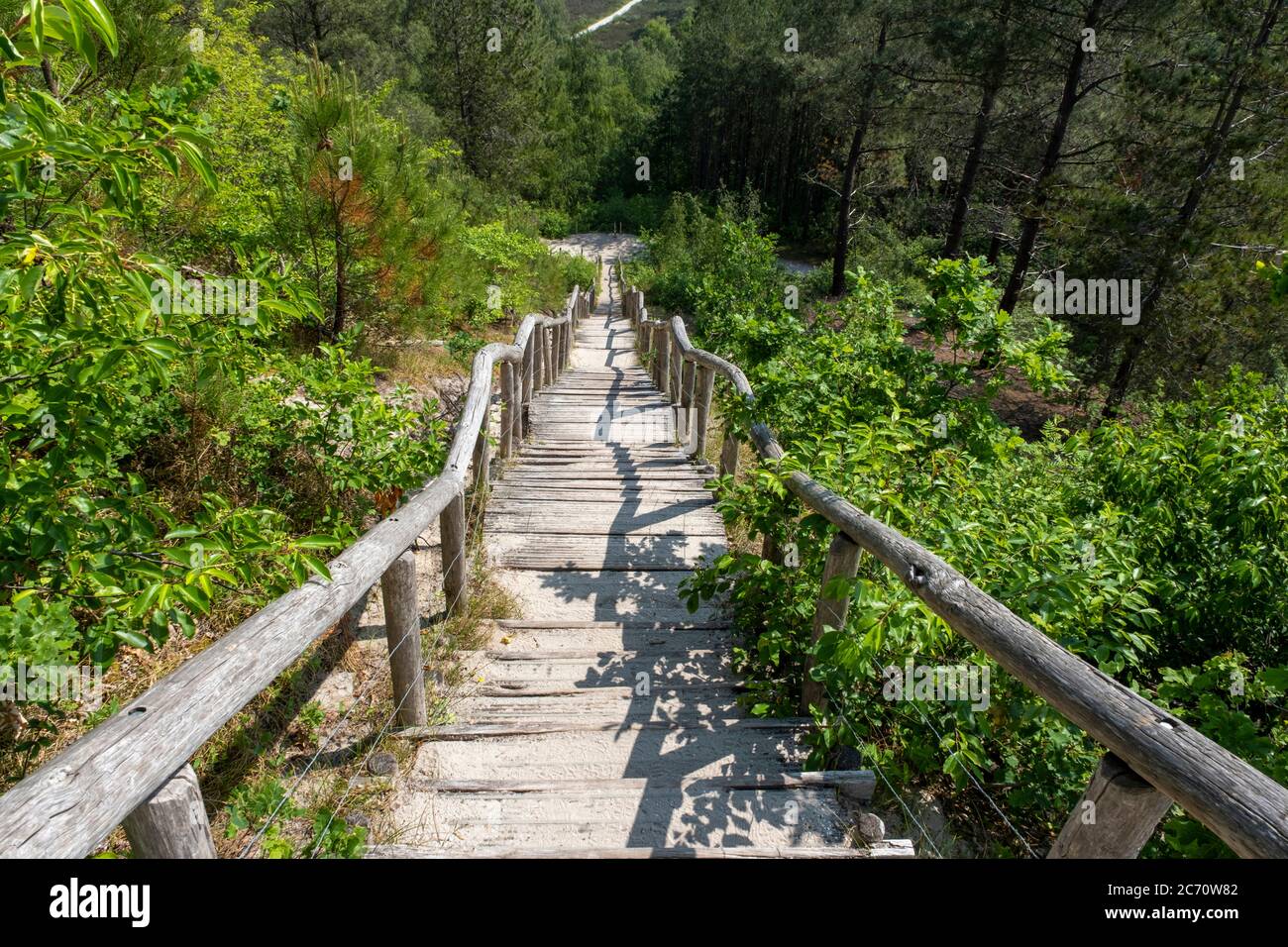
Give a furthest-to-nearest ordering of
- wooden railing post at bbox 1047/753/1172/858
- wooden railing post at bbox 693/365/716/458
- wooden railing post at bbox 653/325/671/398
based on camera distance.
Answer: wooden railing post at bbox 653/325/671/398 < wooden railing post at bbox 693/365/716/458 < wooden railing post at bbox 1047/753/1172/858

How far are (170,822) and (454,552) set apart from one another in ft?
7.22

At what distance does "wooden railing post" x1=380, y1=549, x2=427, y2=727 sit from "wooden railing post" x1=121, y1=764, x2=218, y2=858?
1218 mm

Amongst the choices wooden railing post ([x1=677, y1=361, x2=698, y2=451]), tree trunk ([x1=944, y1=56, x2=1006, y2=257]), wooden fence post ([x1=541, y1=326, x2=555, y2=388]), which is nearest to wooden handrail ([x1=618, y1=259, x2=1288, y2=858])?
wooden railing post ([x1=677, y1=361, x2=698, y2=451])

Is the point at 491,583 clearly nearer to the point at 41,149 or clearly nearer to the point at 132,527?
the point at 132,527

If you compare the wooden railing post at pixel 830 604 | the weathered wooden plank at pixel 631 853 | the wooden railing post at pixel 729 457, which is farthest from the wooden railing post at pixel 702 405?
the weathered wooden plank at pixel 631 853

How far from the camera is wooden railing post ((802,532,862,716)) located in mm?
2518

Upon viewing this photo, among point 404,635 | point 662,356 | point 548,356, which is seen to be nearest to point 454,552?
point 404,635

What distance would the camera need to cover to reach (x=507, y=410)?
222 inches

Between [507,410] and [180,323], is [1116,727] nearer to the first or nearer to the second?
[180,323]

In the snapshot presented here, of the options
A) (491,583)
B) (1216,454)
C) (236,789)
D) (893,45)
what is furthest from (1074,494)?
(893,45)

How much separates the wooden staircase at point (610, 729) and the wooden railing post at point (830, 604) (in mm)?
180

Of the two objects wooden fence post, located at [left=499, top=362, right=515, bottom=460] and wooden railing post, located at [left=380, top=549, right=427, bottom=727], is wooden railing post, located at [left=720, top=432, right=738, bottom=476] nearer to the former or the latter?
wooden fence post, located at [left=499, top=362, right=515, bottom=460]

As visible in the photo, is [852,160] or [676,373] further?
[852,160]

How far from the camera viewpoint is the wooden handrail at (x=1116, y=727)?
3.45ft
